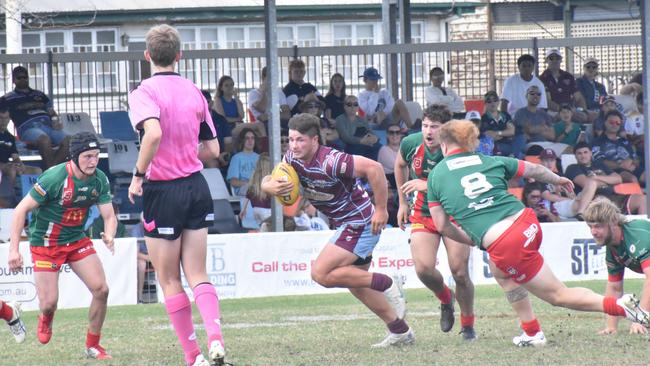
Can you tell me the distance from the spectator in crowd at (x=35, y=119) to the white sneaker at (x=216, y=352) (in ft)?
38.8

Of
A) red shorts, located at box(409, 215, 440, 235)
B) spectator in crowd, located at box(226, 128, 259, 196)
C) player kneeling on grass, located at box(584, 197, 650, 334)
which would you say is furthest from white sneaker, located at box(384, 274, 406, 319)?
spectator in crowd, located at box(226, 128, 259, 196)

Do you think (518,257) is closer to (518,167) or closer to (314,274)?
(518,167)

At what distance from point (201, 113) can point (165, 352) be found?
2.35 m

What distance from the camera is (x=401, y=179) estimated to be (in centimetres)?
988

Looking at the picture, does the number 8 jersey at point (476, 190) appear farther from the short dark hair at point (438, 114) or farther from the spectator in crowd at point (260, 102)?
the spectator in crowd at point (260, 102)

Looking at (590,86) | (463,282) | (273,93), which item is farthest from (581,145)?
(463,282)

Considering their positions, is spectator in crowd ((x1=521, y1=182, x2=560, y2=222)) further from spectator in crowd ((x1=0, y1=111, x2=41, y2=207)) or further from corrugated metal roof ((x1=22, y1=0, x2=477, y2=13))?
corrugated metal roof ((x1=22, y1=0, x2=477, y2=13))

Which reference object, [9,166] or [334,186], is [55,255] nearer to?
[334,186]

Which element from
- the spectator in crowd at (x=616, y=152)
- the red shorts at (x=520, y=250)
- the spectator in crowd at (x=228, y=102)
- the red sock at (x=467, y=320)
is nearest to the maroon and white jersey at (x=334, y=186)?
the red sock at (x=467, y=320)

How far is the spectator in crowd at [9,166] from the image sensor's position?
17547 mm

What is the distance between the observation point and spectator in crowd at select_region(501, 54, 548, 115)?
2078cm

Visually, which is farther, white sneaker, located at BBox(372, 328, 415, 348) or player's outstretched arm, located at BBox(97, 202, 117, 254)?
player's outstretched arm, located at BBox(97, 202, 117, 254)

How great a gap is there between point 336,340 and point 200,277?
2258mm

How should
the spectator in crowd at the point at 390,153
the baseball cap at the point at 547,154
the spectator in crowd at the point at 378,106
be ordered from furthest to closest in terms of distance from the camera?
the spectator in crowd at the point at 378,106
the baseball cap at the point at 547,154
the spectator in crowd at the point at 390,153
